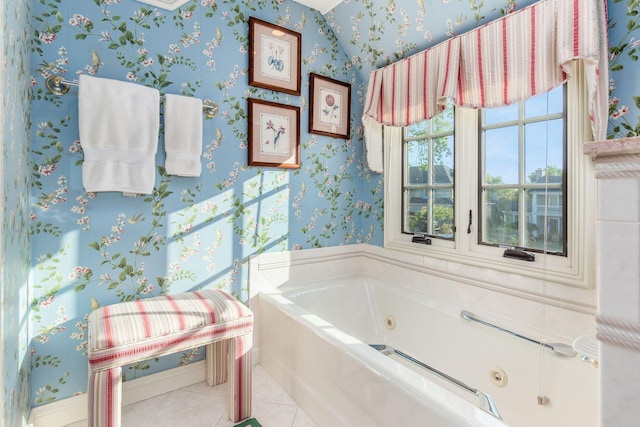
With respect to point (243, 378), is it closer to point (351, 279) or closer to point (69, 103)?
point (351, 279)

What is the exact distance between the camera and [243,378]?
1.61 m

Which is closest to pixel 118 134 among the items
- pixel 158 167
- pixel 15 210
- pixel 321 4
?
pixel 158 167

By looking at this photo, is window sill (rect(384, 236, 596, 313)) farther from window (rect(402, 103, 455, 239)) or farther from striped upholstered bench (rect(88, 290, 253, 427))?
striped upholstered bench (rect(88, 290, 253, 427))

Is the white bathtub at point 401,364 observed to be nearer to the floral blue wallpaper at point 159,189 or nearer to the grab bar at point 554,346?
the grab bar at point 554,346

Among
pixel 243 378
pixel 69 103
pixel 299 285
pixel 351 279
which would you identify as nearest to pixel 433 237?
pixel 351 279

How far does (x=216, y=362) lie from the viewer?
191cm

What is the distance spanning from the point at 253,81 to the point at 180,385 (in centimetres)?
181

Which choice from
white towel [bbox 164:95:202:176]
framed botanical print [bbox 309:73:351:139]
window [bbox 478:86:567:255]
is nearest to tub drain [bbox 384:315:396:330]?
window [bbox 478:86:567:255]

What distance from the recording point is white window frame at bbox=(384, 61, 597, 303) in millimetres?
1492

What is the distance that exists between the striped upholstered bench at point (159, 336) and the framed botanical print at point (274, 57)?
133cm

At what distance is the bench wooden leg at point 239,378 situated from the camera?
5.23ft

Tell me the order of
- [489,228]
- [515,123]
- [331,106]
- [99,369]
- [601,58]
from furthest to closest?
[331,106] → [489,228] → [515,123] → [601,58] → [99,369]

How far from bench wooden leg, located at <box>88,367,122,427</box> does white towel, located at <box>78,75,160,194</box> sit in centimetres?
81

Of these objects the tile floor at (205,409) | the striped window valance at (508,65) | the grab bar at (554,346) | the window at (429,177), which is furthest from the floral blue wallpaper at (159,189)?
the grab bar at (554,346)
